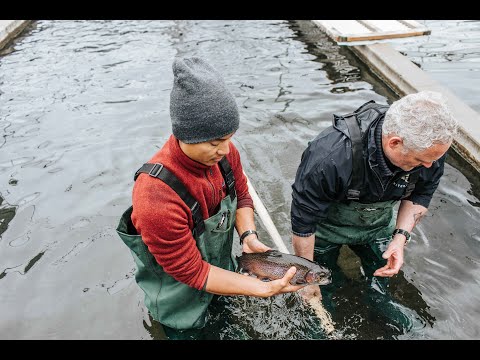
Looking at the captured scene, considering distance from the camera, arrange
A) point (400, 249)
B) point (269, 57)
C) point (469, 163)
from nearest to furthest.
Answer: point (400, 249), point (469, 163), point (269, 57)

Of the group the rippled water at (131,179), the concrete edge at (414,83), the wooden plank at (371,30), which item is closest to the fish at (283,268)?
the rippled water at (131,179)

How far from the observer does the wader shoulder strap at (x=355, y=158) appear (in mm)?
2838

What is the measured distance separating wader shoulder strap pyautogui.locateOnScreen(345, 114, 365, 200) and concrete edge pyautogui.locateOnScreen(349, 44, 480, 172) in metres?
2.46

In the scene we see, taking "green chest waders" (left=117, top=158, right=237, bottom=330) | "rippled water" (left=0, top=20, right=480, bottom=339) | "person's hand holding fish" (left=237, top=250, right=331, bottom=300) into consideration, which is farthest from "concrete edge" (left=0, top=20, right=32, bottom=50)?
"person's hand holding fish" (left=237, top=250, right=331, bottom=300)

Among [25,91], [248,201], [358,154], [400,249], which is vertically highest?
[358,154]

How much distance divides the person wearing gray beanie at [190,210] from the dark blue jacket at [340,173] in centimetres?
44

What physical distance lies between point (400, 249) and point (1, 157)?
18.7 feet

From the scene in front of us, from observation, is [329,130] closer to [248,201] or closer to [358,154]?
[358,154]

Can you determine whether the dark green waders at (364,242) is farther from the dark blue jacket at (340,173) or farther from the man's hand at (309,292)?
the man's hand at (309,292)

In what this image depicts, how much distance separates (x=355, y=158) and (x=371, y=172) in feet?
0.59

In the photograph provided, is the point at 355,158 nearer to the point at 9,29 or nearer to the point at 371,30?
the point at 371,30

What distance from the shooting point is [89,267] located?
4.52 meters

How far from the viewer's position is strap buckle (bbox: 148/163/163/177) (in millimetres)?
Result: 2232

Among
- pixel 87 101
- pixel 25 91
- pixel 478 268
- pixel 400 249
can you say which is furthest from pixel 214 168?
pixel 25 91
